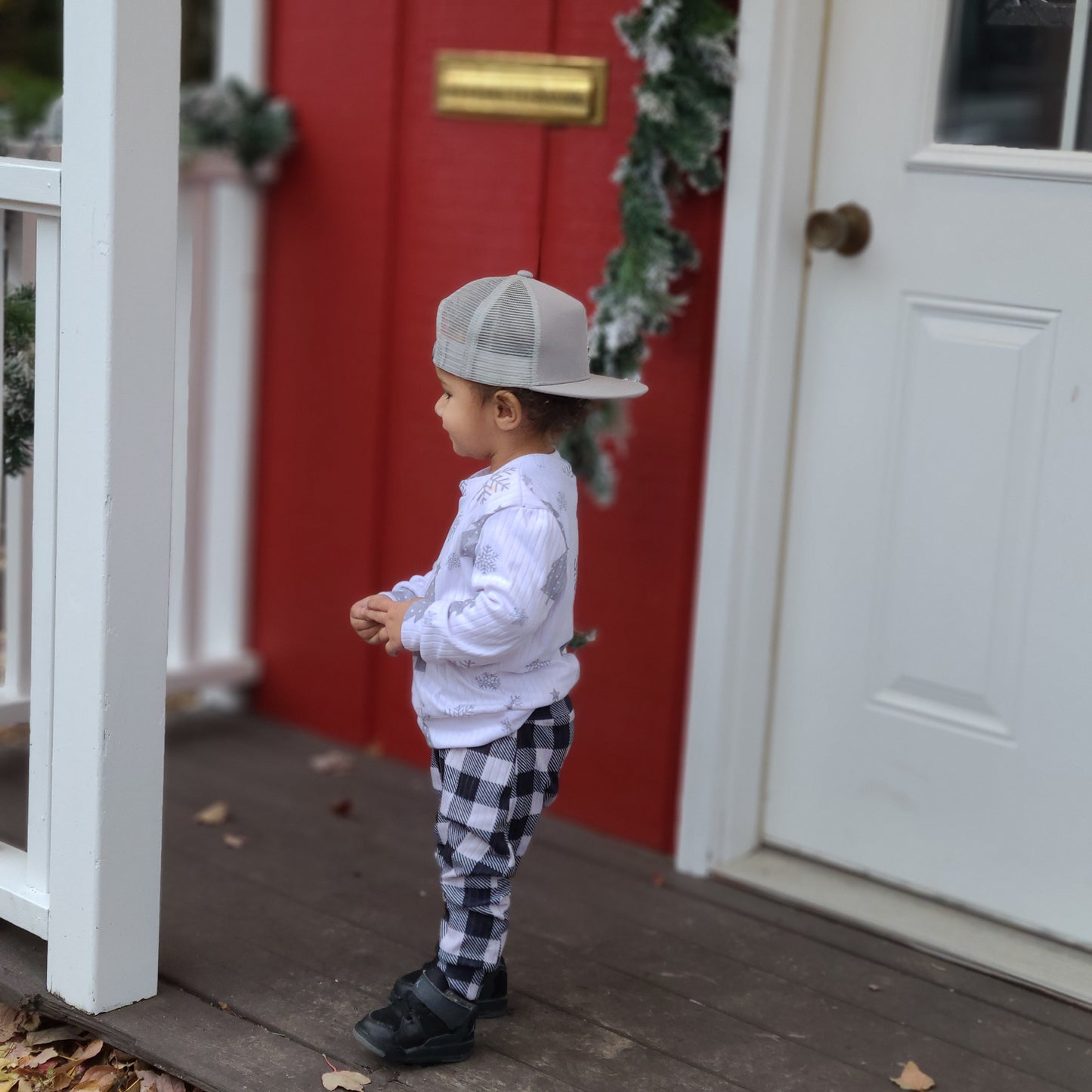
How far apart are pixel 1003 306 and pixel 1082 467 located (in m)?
0.32

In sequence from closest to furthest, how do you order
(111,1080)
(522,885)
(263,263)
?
(111,1080) → (522,885) → (263,263)

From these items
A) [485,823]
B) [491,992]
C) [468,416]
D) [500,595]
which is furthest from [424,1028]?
[468,416]

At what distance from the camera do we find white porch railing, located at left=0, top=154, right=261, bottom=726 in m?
3.68

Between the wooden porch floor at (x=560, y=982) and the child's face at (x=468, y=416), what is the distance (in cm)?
96

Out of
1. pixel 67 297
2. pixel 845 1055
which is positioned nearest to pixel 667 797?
pixel 845 1055

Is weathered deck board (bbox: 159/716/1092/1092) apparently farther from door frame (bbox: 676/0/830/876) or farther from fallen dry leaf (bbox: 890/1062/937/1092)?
door frame (bbox: 676/0/830/876)

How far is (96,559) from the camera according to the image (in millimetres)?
2234

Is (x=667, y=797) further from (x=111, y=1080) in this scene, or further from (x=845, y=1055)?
(x=111, y=1080)

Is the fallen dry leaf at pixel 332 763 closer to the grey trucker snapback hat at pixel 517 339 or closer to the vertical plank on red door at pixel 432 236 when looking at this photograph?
the vertical plank on red door at pixel 432 236

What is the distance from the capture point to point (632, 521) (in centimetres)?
314

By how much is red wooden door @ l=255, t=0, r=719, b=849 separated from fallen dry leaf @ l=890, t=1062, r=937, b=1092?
0.90m

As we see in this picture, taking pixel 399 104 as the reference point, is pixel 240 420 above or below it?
below

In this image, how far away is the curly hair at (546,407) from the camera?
86.4 inches

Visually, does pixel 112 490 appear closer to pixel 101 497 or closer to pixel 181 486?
pixel 101 497
